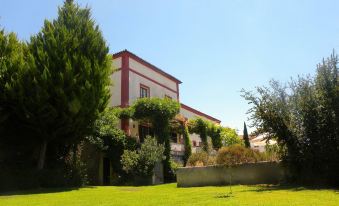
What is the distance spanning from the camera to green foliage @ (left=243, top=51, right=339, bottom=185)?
1574cm

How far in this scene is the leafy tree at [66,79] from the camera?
19562 millimetres

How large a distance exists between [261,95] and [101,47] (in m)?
9.95

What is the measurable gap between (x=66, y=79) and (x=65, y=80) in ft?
0.24

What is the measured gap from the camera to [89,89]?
2080 cm

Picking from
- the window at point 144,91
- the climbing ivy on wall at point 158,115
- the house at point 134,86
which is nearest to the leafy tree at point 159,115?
the climbing ivy on wall at point 158,115

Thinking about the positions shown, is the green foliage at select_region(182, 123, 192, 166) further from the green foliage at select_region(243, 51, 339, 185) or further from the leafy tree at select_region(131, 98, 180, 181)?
the green foliage at select_region(243, 51, 339, 185)

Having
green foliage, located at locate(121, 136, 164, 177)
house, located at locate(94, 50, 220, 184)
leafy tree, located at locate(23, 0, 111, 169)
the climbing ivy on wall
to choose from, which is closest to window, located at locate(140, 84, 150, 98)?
house, located at locate(94, 50, 220, 184)

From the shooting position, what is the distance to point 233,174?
18625 mm

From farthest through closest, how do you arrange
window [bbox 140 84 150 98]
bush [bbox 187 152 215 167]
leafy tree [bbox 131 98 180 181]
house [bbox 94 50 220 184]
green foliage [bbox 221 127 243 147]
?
green foliage [bbox 221 127 243 147]
window [bbox 140 84 150 98]
house [bbox 94 50 220 184]
leafy tree [bbox 131 98 180 181]
bush [bbox 187 152 215 167]

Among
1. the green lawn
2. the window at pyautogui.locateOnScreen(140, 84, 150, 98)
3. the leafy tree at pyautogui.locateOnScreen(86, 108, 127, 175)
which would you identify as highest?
the window at pyautogui.locateOnScreen(140, 84, 150, 98)

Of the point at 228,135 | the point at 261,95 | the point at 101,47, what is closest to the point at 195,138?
the point at 228,135

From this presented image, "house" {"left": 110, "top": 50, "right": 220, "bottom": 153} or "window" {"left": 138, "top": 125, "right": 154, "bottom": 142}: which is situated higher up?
"house" {"left": 110, "top": 50, "right": 220, "bottom": 153}

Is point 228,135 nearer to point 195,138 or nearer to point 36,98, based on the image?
point 195,138

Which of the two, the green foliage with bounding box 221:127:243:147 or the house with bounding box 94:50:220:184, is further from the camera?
the green foliage with bounding box 221:127:243:147
